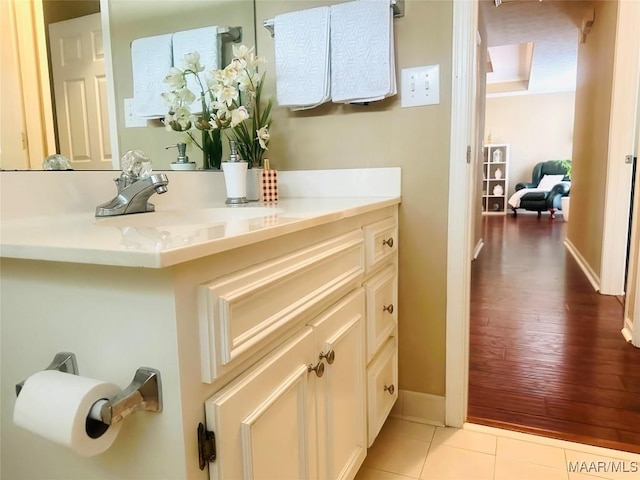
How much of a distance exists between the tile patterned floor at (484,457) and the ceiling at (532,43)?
147 inches

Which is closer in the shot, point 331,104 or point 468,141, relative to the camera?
point 468,141

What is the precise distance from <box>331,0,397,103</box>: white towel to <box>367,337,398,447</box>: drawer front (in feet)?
2.79

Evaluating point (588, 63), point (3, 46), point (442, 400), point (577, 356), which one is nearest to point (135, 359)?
point (3, 46)

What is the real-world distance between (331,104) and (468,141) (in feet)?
1.65

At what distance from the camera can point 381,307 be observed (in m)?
1.41

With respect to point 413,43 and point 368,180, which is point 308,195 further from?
point 413,43

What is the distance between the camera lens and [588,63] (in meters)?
4.05

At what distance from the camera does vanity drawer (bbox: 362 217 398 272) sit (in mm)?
1276

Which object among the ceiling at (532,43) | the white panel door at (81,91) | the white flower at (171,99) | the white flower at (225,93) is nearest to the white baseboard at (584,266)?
the ceiling at (532,43)

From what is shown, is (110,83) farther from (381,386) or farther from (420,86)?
(381,386)

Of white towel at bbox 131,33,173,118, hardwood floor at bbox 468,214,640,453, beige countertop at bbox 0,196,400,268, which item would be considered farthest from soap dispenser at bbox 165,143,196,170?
hardwood floor at bbox 468,214,640,453

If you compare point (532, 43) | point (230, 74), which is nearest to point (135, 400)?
point (230, 74)

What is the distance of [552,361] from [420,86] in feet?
4.83

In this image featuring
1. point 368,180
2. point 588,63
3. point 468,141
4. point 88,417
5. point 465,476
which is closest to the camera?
point 88,417
